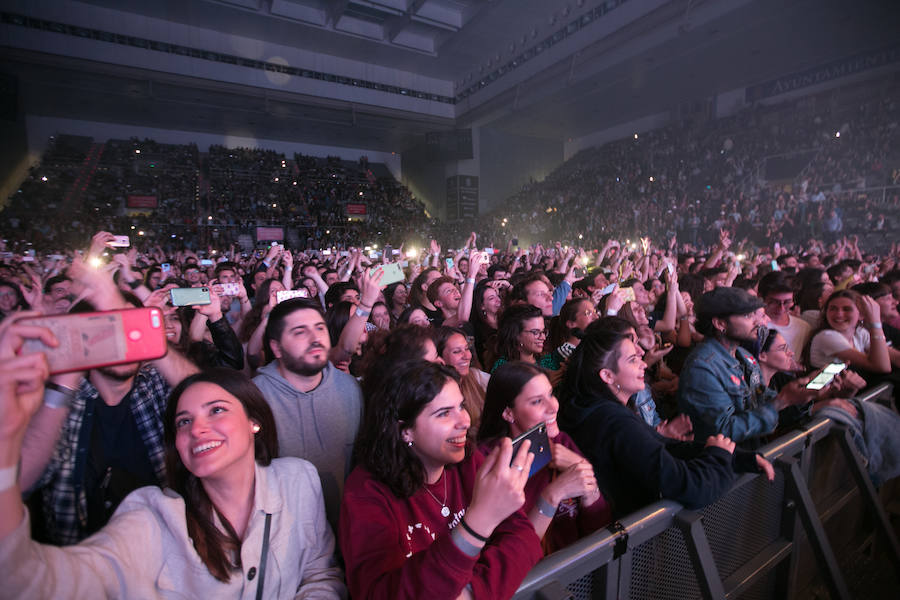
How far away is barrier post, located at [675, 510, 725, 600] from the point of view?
145cm

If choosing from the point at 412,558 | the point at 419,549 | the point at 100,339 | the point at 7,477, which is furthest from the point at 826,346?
the point at 7,477

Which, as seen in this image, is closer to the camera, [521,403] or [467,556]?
[467,556]

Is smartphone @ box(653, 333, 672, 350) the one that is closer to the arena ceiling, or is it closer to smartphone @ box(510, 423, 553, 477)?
smartphone @ box(510, 423, 553, 477)

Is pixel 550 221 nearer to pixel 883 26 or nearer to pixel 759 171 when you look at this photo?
pixel 759 171

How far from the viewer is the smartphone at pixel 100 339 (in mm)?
849

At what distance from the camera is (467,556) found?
1.02 meters

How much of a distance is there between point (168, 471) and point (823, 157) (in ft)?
53.6

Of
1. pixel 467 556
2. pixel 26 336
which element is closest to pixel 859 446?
pixel 467 556

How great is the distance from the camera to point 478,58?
1903 centimetres

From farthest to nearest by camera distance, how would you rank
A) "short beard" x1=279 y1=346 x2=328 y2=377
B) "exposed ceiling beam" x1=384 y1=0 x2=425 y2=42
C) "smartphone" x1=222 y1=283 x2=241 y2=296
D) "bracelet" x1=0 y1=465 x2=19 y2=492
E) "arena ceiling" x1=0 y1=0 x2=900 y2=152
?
"exposed ceiling beam" x1=384 y1=0 x2=425 y2=42 < "arena ceiling" x1=0 y1=0 x2=900 y2=152 < "smartphone" x1=222 y1=283 x2=241 y2=296 < "short beard" x1=279 y1=346 x2=328 y2=377 < "bracelet" x1=0 y1=465 x2=19 y2=492

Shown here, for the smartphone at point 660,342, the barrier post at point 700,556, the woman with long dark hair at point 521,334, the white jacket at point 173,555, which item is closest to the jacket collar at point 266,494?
the white jacket at point 173,555

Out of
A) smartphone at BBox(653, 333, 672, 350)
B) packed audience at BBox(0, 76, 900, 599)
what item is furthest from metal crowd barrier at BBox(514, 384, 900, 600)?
smartphone at BBox(653, 333, 672, 350)

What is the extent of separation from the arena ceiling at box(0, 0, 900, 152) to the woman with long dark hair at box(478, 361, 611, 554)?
44.1 ft

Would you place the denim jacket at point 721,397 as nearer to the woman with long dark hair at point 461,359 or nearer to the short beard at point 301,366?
the woman with long dark hair at point 461,359
